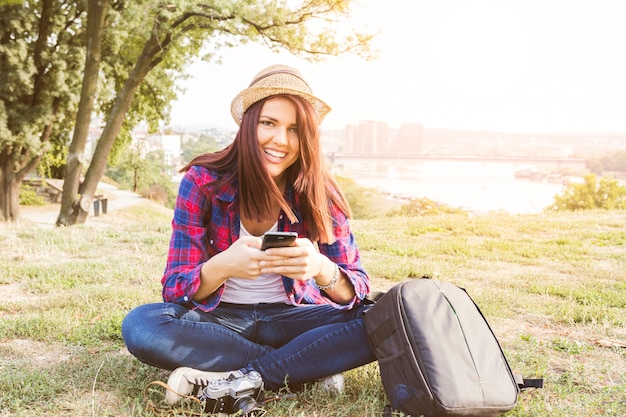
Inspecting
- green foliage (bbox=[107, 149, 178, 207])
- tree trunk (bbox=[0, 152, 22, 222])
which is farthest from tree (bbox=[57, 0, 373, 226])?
green foliage (bbox=[107, 149, 178, 207])

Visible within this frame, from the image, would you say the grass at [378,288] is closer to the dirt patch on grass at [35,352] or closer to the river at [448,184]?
the dirt patch on grass at [35,352]

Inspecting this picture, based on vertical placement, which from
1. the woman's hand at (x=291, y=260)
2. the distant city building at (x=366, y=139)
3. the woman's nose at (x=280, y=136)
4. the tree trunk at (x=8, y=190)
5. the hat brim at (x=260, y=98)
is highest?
the distant city building at (x=366, y=139)

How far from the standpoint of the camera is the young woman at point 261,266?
2670mm

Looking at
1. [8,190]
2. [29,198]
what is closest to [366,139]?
[29,198]

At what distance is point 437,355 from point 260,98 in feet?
4.64

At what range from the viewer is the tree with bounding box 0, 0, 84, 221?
47.3 ft

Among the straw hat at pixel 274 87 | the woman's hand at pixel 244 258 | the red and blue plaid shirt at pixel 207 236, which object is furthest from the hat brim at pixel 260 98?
the woman's hand at pixel 244 258

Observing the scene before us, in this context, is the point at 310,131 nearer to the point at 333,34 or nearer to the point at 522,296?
the point at 522,296

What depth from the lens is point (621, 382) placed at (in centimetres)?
321

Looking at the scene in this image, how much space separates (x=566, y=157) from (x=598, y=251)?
32999 mm

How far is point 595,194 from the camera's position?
21.0 m

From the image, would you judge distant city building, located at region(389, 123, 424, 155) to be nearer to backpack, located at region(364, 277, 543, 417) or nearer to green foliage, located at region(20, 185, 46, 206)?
green foliage, located at region(20, 185, 46, 206)

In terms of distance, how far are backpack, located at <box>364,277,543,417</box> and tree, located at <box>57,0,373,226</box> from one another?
34.4ft

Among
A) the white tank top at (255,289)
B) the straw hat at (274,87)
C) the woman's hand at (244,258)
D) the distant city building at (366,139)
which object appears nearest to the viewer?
the woman's hand at (244,258)
